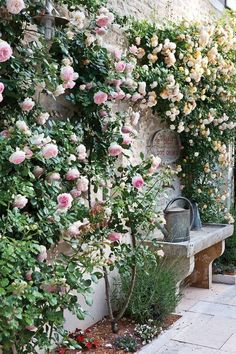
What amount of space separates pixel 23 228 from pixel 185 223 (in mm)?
2477

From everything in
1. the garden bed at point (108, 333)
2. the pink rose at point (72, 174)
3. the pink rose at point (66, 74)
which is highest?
the pink rose at point (66, 74)

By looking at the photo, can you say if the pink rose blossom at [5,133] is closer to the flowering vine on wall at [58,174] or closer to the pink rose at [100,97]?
the flowering vine on wall at [58,174]

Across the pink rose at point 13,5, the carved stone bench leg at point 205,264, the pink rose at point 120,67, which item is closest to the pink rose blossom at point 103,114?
the pink rose at point 120,67

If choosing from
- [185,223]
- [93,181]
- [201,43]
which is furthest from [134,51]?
[185,223]

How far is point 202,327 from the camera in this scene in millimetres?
4301

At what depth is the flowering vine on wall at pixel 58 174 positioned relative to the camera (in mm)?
2639

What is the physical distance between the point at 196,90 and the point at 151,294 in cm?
230

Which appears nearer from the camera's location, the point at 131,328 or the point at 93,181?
the point at 93,181

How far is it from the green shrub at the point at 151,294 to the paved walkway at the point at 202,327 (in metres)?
0.20

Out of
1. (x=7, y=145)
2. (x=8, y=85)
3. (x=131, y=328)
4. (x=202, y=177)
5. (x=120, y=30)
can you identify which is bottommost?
(x=131, y=328)

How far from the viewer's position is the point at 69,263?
289 cm

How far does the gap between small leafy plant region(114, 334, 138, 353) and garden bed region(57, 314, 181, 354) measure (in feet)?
0.11

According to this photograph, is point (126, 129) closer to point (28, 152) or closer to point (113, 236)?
point (113, 236)

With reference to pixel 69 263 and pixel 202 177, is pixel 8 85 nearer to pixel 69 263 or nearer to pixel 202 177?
pixel 69 263
